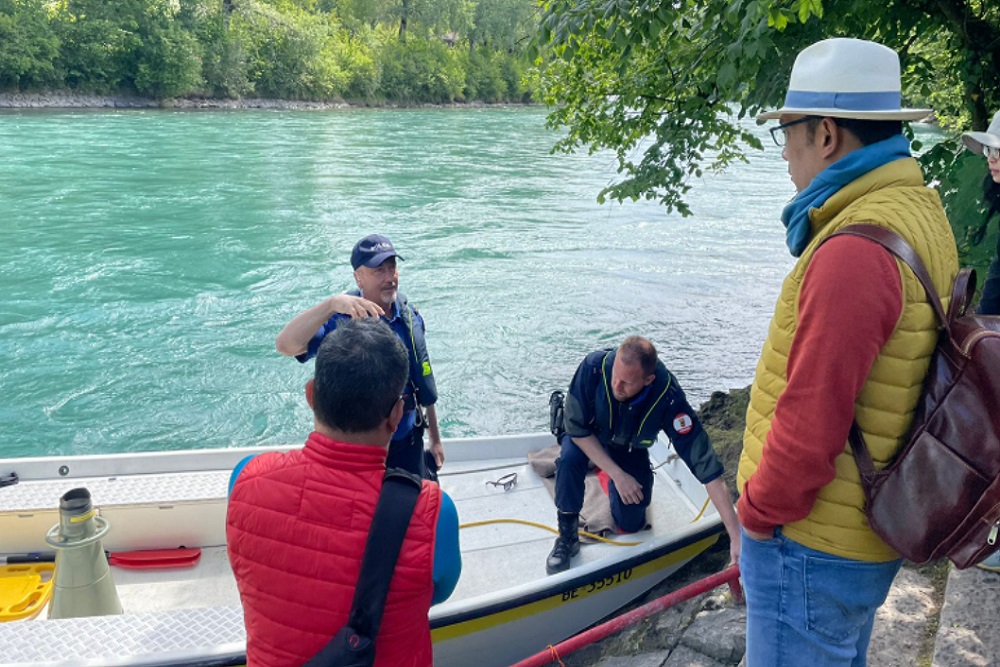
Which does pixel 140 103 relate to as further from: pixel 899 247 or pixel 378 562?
pixel 899 247

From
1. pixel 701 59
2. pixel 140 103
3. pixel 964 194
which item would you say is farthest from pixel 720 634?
pixel 140 103

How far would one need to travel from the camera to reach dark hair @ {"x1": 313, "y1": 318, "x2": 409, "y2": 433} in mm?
1759

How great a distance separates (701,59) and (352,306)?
11.3ft

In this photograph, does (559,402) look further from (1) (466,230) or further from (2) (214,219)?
(2) (214,219)

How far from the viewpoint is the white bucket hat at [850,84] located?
72.4 inches

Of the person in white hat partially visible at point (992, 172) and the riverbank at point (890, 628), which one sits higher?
the person in white hat partially visible at point (992, 172)

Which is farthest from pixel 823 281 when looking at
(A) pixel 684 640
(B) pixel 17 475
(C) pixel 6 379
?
(C) pixel 6 379

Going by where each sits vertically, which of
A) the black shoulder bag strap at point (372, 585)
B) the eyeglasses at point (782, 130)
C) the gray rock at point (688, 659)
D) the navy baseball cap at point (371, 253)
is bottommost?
the gray rock at point (688, 659)

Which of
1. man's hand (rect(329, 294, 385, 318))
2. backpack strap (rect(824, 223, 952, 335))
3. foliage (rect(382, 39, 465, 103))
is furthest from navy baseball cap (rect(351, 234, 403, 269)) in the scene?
foliage (rect(382, 39, 465, 103))

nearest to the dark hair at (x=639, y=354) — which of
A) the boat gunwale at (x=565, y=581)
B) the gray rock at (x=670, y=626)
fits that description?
the boat gunwale at (x=565, y=581)

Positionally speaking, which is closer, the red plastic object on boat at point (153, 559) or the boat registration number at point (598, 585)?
the boat registration number at point (598, 585)

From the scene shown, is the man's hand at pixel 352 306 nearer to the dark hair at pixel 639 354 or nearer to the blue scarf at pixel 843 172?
the dark hair at pixel 639 354

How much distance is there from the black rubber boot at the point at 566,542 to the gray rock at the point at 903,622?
62.8 inches

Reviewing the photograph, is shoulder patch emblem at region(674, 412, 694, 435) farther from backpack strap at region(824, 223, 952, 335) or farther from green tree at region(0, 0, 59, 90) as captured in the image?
green tree at region(0, 0, 59, 90)
